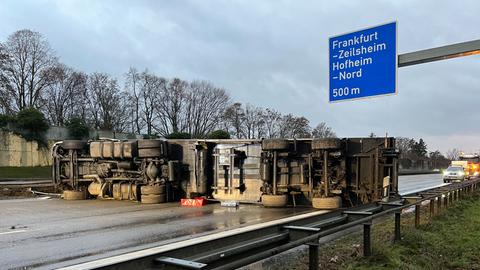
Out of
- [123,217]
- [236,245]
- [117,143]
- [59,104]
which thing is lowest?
[123,217]

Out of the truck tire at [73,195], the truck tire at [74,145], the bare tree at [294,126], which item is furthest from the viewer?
the bare tree at [294,126]

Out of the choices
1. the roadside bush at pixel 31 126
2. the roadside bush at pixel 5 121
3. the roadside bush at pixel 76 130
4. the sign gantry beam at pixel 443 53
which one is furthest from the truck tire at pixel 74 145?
the roadside bush at pixel 76 130

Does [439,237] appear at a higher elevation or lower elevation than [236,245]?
lower

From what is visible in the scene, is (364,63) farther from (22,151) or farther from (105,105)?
(105,105)

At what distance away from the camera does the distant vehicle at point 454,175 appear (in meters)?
37.3

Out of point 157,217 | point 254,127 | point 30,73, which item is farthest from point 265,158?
point 254,127

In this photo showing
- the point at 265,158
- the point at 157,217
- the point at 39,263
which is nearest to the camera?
the point at 39,263

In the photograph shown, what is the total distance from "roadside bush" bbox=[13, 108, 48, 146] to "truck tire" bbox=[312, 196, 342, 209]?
41142 mm

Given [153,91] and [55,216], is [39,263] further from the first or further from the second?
[153,91]

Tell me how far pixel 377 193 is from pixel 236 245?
11.4 meters

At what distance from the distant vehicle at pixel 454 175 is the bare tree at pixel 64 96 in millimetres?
57611

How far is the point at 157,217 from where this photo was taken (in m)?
12.8

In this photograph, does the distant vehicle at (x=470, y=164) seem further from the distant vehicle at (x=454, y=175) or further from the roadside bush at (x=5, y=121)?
the roadside bush at (x=5, y=121)

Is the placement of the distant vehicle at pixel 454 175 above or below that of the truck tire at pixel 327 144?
below
